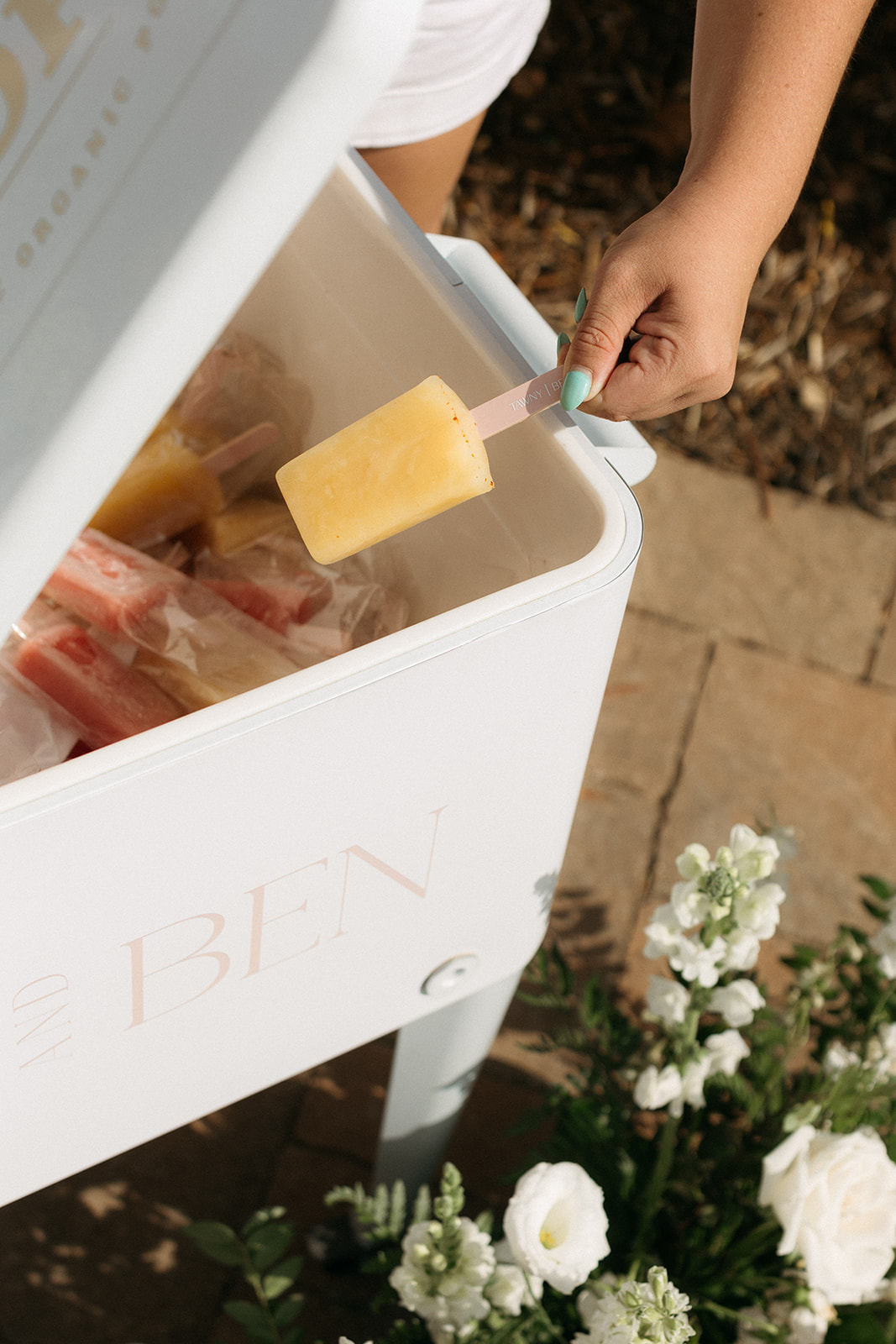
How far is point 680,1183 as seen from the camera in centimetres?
101

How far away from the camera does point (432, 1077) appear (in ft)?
3.31

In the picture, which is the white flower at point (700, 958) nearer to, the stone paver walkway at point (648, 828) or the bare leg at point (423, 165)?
the stone paver walkway at point (648, 828)

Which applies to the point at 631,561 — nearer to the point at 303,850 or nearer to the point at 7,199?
the point at 303,850

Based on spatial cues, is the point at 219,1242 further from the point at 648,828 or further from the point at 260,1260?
the point at 648,828

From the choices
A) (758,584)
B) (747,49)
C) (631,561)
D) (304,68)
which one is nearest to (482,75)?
(747,49)

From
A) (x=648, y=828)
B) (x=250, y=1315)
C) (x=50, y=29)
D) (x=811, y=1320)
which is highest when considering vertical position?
(x=50, y=29)

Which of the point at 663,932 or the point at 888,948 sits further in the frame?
the point at 888,948

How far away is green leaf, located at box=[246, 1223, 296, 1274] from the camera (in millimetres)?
929

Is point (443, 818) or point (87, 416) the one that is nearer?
point (87, 416)

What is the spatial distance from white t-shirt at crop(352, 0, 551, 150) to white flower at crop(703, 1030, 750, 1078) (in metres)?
0.85

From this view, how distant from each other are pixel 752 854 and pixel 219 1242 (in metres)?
0.52

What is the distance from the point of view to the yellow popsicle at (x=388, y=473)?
614 millimetres

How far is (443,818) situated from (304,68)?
41cm

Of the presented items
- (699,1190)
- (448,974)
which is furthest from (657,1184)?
(448,974)
